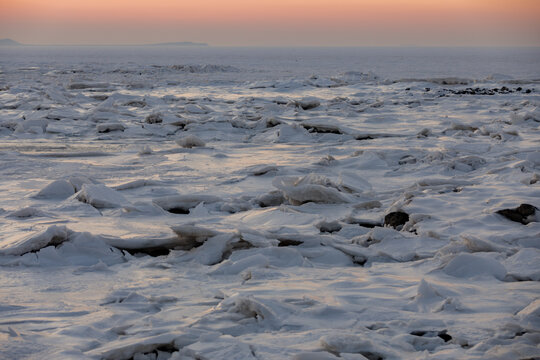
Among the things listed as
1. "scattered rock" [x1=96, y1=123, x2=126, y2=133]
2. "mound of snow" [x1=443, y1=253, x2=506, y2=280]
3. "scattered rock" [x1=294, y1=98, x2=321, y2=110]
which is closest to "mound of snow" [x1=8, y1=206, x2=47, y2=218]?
"mound of snow" [x1=443, y1=253, x2=506, y2=280]

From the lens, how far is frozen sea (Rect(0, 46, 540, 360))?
234cm

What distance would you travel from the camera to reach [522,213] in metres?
3.99

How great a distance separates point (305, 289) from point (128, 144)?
525cm

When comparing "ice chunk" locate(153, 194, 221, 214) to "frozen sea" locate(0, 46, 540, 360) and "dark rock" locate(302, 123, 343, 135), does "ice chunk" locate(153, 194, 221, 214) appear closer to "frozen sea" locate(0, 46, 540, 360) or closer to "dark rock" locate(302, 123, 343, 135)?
"frozen sea" locate(0, 46, 540, 360)

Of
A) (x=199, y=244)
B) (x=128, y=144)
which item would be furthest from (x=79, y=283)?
(x=128, y=144)

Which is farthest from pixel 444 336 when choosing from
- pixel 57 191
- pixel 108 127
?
pixel 108 127

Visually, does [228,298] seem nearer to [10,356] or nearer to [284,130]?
[10,356]

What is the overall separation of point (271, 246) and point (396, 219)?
1081mm

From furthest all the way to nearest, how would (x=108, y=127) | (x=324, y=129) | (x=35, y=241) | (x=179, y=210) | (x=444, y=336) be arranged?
(x=108, y=127)
(x=324, y=129)
(x=179, y=210)
(x=35, y=241)
(x=444, y=336)

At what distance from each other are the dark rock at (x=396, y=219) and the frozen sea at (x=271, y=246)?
0.04 feet

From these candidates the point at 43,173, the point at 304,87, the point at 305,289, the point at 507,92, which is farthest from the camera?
the point at 304,87

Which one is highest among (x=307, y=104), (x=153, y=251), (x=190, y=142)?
(x=307, y=104)

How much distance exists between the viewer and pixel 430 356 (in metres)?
2.16

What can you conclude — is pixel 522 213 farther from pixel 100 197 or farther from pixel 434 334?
pixel 100 197
